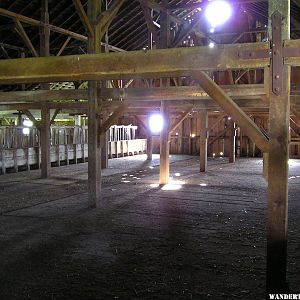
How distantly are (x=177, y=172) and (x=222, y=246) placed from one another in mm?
10732

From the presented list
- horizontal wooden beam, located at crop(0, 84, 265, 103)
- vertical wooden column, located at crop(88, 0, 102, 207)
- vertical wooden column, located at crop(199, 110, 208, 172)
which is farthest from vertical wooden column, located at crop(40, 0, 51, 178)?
vertical wooden column, located at crop(199, 110, 208, 172)

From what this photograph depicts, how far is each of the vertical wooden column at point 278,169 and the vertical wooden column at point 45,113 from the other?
1174 cm

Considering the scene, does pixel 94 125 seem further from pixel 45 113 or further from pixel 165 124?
pixel 45 113

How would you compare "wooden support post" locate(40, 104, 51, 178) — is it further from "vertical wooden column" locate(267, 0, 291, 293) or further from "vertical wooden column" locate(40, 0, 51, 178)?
"vertical wooden column" locate(267, 0, 291, 293)

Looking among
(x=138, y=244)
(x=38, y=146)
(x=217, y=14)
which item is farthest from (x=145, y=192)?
(x=217, y=14)

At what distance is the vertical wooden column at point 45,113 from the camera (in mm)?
13930

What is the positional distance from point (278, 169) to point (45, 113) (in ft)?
39.3

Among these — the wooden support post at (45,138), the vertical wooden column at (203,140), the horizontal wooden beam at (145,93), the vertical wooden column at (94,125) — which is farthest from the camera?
the vertical wooden column at (203,140)

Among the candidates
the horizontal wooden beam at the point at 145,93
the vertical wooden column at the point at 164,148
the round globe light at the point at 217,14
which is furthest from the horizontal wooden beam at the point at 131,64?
the round globe light at the point at 217,14

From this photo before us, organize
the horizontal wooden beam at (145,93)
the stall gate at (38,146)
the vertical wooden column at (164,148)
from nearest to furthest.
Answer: the horizontal wooden beam at (145,93) < the vertical wooden column at (164,148) < the stall gate at (38,146)

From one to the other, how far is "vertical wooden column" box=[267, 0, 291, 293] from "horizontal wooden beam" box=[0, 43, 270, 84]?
0.98 ft

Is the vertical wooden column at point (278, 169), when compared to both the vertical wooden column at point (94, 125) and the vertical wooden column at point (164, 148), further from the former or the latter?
the vertical wooden column at point (164, 148)

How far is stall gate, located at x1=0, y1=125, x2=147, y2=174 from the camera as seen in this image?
1626 centimetres

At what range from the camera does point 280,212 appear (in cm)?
361
